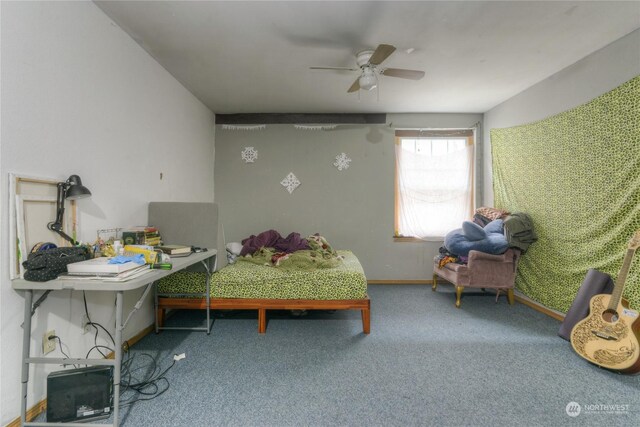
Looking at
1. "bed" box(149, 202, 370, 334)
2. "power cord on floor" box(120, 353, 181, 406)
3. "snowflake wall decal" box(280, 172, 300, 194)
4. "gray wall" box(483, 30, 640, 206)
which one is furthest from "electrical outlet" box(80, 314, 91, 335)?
"gray wall" box(483, 30, 640, 206)

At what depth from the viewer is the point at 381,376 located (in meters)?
1.94

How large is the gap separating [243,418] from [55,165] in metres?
1.82

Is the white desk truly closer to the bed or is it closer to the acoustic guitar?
the bed

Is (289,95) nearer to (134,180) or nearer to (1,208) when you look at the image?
(134,180)

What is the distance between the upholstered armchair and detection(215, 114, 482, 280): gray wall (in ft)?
3.66

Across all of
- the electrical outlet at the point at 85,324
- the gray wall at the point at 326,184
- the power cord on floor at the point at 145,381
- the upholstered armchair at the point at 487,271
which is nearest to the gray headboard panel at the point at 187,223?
the electrical outlet at the point at 85,324

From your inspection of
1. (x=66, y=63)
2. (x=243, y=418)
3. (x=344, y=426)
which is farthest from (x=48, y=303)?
(x=344, y=426)

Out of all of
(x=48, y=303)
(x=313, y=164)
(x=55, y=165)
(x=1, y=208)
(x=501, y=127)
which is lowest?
(x=48, y=303)

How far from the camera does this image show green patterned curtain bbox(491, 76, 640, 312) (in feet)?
7.54

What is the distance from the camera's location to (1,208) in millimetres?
1385

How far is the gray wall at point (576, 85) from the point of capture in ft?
7.68

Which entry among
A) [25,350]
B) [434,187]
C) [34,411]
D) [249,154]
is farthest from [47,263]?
[434,187]
